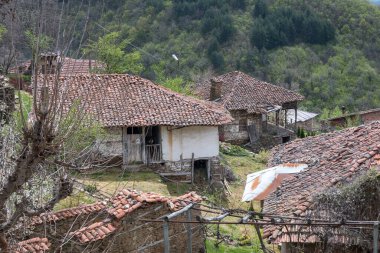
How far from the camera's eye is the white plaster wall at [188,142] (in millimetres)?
22828

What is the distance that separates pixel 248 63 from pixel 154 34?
32.4 feet

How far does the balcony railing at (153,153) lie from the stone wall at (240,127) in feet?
35.4

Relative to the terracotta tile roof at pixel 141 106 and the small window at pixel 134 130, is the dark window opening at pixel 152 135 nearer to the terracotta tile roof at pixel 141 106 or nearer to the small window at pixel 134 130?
the small window at pixel 134 130

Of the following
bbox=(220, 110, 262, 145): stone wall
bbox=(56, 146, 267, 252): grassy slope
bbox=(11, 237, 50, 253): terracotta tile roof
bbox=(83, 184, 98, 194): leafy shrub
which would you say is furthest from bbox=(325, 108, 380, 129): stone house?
bbox=(11, 237, 50, 253): terracotta tile roof

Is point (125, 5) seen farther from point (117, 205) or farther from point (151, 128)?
point (117, 205)

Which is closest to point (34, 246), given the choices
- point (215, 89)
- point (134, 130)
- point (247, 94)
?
point (134, 130)

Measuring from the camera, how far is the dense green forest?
5366 cm

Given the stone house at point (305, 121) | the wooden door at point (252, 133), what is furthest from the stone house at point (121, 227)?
the stone house at point (305, 121)

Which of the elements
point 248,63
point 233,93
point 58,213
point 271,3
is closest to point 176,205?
point 58,213

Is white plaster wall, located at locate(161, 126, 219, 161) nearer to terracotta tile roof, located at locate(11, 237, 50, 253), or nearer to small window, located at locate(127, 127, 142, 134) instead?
small window, located at locate(127, 127, 142, 134)

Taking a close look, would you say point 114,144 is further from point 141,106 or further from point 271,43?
point 271,43

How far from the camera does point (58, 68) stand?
18.8 ft

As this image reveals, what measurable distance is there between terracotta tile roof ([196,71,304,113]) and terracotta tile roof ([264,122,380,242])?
58.8 feet

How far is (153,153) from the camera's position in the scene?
22.8m
